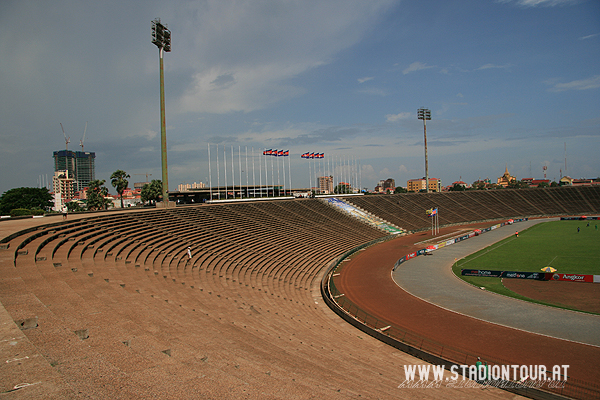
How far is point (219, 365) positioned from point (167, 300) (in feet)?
21.2

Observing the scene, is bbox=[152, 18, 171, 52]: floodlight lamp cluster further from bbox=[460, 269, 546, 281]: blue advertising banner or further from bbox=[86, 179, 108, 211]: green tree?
bbox=[460, 269, 546, 281]: blue advertising banner

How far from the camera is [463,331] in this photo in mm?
19484

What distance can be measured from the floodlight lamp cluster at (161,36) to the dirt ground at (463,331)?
1259 inches

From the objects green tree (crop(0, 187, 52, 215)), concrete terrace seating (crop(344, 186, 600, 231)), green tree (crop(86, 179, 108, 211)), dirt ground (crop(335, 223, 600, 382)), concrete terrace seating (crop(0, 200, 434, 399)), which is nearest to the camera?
concrete terrace seating (crop(0, 200, 434, 399))

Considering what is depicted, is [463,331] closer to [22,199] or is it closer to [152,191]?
[152,191]

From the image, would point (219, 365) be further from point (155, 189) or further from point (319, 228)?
point (155, 189)

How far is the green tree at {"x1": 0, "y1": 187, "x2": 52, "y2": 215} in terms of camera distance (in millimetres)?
70375

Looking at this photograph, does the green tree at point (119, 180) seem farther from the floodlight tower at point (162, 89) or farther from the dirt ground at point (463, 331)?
the dirt ground at point (463, 331)

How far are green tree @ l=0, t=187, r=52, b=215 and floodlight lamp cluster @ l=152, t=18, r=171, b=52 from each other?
183 ft

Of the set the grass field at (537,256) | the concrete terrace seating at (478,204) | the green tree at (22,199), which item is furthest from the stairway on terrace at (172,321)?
the green tree at (22,199)

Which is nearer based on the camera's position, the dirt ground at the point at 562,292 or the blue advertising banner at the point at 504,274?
the dirt ground at the point at 562,292

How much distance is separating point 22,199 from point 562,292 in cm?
9785

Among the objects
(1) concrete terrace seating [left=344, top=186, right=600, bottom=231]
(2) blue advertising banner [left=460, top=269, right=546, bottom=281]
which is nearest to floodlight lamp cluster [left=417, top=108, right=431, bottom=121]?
(1) concrete terrace seating [left=344, top=186, right=600, bottom=231]

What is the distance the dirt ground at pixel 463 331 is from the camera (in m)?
15.8
